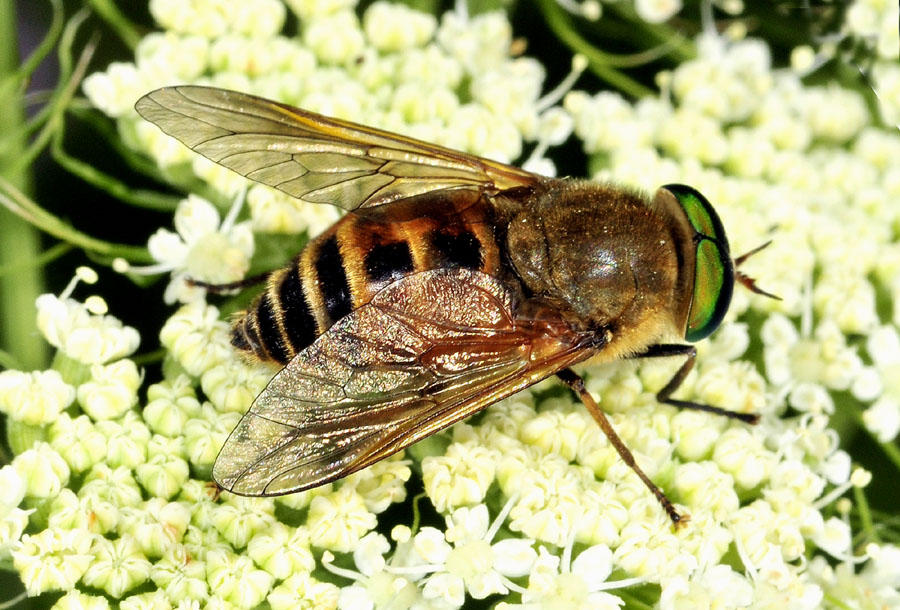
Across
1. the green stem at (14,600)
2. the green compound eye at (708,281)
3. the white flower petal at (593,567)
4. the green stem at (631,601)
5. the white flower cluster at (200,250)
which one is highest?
the white flower cluster at (200,250)

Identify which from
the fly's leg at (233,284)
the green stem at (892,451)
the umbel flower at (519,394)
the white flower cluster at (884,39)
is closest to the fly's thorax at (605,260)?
the umbel flower at (519,394)

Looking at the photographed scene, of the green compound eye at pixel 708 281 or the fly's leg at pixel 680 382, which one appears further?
the fly's leg at pixel 680 382

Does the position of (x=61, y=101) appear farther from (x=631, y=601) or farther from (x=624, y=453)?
(x=631, y=601)

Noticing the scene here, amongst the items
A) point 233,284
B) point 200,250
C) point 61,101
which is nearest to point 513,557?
point 233,284

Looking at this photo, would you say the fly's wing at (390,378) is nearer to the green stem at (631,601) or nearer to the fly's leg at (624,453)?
the fly's leg at (624,453)

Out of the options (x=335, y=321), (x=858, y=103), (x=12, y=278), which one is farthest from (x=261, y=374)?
(x=858, y=103)

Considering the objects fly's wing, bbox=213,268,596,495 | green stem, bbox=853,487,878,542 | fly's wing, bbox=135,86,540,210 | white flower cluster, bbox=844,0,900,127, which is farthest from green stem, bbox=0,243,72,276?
white flower cluster, bbox=844,0,900,127

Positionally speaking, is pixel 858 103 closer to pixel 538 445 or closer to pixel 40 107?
pixel 538 445
